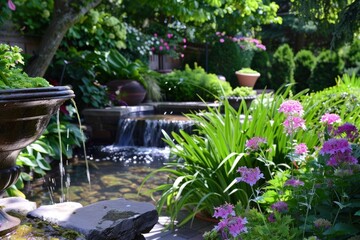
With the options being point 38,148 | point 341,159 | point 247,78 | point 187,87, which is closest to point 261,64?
point 247,78

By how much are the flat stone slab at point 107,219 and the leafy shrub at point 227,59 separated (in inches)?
475

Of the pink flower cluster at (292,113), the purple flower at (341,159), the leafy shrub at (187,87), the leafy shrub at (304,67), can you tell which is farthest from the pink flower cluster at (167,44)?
the purple flower at (341,159)

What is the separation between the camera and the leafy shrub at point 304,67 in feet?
48.2

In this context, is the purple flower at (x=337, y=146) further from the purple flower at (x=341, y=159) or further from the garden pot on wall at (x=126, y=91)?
the garden pot on wall at (x=126, y=91)

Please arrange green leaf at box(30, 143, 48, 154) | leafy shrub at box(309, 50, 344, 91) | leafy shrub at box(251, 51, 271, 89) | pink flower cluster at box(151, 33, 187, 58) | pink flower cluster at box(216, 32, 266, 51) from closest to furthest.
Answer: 1. green leaf at box(30, 143, 48, 154)
2. pink flower cluster at box(151, 33, 187, 58)
3. leafy shrub at box(309, 50, 344, 91)
4. pink flower cluster at box(216, 32, 266, 51)
5. leafy shrub at box(251, 51, 271, 89)

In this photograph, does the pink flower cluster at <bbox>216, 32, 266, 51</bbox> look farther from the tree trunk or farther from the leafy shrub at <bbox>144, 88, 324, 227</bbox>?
the leafy shrub at <bbox>144, 88, 324, 227</bbox>

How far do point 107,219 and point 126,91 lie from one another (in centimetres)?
626

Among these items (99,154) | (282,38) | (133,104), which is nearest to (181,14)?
(99,154)

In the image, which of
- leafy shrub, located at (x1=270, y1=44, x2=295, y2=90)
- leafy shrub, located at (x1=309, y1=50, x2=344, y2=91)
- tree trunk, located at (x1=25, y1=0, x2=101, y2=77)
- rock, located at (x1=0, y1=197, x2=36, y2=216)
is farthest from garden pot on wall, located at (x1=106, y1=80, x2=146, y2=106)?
leafy shrub, located at (x1=270, y1=44, x2=295, y2=90)

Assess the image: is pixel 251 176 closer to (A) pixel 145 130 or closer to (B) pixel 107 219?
(B) pixel 107 219

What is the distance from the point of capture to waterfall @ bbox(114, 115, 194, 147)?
709 centimetres

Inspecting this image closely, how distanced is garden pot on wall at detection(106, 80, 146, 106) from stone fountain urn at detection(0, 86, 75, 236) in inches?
253

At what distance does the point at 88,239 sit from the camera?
2105 millimetres

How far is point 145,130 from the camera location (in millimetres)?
7188
